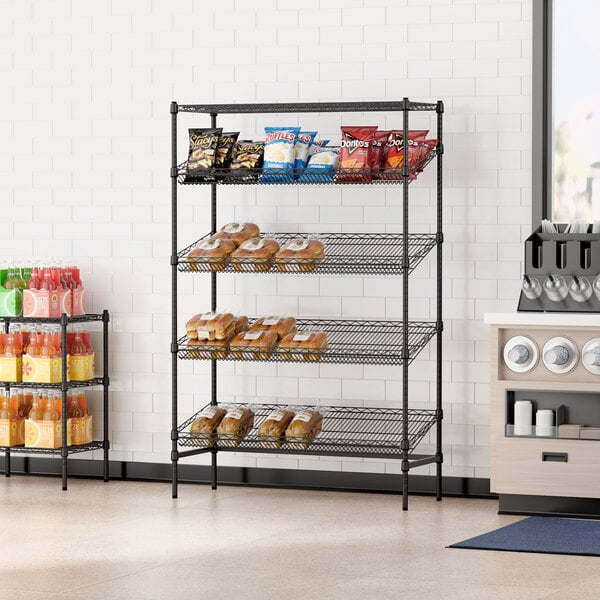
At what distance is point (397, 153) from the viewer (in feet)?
21.6

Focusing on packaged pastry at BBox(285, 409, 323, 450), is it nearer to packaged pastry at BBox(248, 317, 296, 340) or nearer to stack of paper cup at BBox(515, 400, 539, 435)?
packaged pastry at BBox(248, 317, 296, 340)

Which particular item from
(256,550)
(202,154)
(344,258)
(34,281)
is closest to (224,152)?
(202,154)

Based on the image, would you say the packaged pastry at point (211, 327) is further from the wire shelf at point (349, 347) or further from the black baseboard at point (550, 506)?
the black baseboard at point (550, 506)

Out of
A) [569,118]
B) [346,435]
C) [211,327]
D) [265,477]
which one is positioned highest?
[569,118]

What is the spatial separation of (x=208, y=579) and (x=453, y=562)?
99 cm

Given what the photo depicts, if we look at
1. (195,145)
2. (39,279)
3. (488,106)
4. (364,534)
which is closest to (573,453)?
(364,534)

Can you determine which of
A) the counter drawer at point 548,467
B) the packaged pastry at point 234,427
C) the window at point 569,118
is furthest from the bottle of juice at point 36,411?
the window at point 569,118

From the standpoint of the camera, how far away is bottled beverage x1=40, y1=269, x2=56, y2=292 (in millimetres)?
7227

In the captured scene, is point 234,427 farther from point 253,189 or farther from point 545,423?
point 545,423

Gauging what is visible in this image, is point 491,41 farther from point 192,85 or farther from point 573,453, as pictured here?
point 573,453

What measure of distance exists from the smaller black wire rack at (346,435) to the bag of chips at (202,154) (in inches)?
49.4

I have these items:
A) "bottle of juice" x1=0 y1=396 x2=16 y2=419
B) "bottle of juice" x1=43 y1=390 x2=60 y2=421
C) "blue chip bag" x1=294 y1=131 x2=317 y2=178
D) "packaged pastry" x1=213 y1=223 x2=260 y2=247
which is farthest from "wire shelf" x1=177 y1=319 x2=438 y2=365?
"bottle of juice" x1=0 y1=396 x2=16 y2=419

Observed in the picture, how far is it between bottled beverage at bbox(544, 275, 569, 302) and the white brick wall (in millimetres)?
Answer: 457

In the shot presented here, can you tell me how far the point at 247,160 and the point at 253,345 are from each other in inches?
37.0
